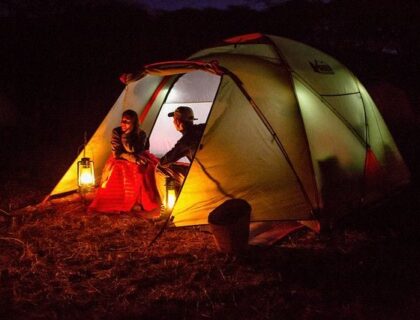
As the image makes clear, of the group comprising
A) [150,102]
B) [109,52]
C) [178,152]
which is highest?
[109,52]

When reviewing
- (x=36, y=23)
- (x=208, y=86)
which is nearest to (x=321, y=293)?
(x=208, y=86)

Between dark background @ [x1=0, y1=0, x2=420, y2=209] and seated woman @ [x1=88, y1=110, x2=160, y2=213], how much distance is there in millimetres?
1492

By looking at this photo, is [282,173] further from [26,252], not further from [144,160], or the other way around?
[26,252]

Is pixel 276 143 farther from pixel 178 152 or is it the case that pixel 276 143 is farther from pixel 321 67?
pixel 321 67

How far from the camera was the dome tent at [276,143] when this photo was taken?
17.7 ft

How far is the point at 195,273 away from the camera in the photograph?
4379mm

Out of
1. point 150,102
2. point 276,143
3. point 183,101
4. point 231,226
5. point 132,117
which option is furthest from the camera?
point 183,101

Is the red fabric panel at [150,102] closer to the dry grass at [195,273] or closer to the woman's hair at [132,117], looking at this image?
the woman's hair at [132,117]

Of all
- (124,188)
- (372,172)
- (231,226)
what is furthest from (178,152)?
(372,172)

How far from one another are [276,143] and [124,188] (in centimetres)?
224

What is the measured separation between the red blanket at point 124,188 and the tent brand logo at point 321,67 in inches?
100

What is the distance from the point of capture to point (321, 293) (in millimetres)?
4012

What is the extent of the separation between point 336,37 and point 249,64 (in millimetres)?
25574

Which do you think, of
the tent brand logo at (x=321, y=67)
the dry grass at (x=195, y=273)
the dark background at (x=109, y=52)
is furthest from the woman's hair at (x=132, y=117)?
the tent brand logo at (x=321, y=67)
